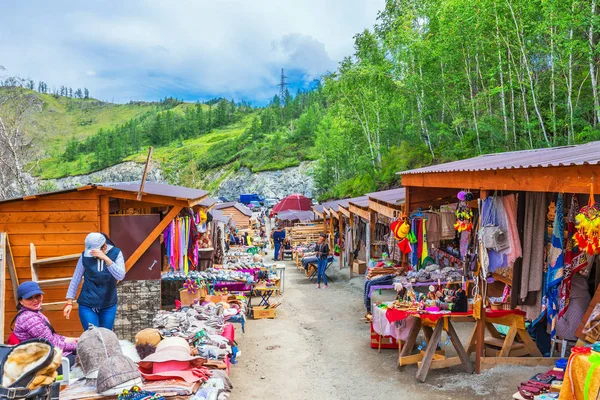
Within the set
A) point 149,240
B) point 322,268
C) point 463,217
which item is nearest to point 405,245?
point 463,217

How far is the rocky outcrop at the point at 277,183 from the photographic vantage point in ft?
202

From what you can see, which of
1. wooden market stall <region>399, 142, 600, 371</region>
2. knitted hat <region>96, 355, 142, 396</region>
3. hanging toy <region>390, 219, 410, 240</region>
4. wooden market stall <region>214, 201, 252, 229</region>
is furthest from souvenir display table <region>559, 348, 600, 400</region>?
wooden market stall <region>214, 201, 252, 229</region>

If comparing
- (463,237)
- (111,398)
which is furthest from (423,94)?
(111,398)

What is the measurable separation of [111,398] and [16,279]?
417cm

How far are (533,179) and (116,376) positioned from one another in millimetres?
4488

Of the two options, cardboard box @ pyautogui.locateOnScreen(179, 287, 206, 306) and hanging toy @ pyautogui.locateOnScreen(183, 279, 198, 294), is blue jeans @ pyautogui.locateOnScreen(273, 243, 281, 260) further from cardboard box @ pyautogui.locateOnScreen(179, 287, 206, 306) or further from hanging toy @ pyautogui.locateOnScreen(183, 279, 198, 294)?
cardboard box @ pyautogui.locateOnScreen(179, 287, 206, 306)

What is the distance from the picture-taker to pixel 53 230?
711 centimetres

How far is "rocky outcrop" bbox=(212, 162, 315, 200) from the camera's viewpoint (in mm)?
61466

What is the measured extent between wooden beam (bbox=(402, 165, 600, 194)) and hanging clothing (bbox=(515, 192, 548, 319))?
0.67 meters

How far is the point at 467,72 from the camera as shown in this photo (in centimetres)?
1783

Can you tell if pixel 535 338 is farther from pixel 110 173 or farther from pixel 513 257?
pixel 110 173

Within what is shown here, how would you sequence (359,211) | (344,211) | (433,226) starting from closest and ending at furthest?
(433,226)
(359,211)
(344,211)

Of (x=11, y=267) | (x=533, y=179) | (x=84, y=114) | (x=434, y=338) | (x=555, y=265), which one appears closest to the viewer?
(x=533, y=179)

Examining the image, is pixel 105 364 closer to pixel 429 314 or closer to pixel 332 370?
pixel 332 370
